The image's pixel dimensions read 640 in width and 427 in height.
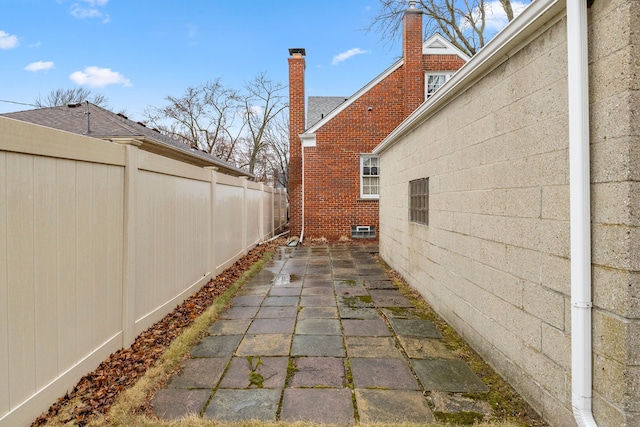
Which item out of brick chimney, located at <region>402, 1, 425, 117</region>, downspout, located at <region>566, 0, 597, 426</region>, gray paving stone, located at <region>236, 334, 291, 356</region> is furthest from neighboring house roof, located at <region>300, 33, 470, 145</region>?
downspout, located at <region>566, 0, 597, 426</region>

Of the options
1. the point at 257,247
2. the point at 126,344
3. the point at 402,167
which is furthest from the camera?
the point at 257,247

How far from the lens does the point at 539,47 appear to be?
251 centimetres

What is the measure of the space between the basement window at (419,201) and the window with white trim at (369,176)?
6.18 meters

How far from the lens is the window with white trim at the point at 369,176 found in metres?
12.6

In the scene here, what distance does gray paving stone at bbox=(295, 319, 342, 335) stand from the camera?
4.14 meters

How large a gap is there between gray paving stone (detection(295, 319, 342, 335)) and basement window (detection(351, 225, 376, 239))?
8.13 meters

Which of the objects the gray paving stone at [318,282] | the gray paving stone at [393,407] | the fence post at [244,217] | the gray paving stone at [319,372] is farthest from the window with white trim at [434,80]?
the gray paving stone at [393,407]

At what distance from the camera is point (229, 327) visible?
169 inches

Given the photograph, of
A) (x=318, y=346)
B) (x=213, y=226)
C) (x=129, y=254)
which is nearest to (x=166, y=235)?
(x=129, y=254)

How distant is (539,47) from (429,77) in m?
11.2

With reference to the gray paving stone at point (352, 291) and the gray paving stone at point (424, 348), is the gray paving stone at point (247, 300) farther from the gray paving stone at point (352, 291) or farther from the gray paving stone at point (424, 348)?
the gray paving stone at point (424, 348)

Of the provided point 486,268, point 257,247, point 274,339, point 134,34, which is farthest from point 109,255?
point 134,34

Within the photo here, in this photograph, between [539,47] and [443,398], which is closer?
[539,47]

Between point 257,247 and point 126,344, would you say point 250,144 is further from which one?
point 126,344
